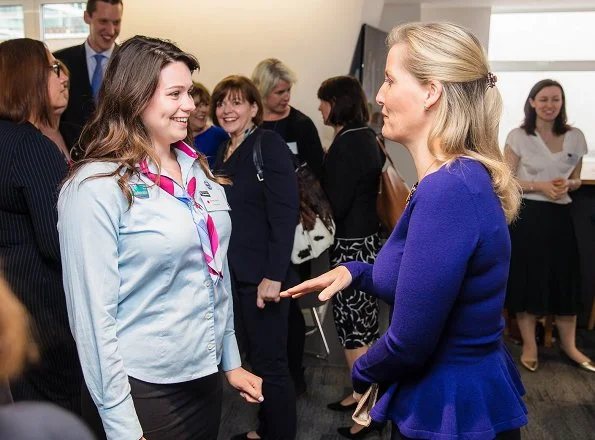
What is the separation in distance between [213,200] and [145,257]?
275 mm

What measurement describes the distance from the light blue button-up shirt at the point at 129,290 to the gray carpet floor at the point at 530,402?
1669mm

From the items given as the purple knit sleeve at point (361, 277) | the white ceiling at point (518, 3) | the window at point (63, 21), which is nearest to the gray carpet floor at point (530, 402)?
the purple knit sleeve at point (361, 277)

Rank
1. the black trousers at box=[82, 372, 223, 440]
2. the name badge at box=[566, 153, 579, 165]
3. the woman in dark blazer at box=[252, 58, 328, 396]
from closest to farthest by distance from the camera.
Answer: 1. the black trousers at box=[82, 372, 223, 440]
2. the woman in dark blazer at box=[252, 58, 328, 396]
3. the name badge at box=[566, 153, 579, 165]

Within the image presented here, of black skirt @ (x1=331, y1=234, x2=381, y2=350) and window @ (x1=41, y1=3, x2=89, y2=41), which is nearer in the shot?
black skirt @ (x1=331, y1=234, x2=381, y2=350)

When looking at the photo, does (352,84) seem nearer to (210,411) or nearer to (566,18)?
(210,411)

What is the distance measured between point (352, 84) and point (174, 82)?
1.78 m

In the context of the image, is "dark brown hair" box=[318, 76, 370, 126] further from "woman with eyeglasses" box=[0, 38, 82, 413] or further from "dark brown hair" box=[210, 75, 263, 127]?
"woman with eyeglasses" box=[0, 38, 82, 413]

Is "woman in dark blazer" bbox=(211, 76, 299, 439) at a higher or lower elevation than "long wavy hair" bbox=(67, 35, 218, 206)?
lower

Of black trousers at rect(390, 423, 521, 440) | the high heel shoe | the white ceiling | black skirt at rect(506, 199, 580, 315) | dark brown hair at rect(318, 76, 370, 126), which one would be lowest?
the high heel shoe

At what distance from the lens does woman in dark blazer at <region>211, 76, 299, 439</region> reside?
8.17 feet

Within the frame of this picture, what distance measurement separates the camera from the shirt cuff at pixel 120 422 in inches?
54.2

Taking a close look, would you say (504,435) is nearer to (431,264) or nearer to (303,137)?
(431,264)

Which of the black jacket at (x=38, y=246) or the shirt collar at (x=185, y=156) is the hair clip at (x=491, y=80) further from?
the black jacket at (x=38, y=246)

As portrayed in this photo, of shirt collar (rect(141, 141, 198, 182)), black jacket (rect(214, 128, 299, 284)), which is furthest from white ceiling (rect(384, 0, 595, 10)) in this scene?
shirt collar (rect(141, 141, 198, 182))
